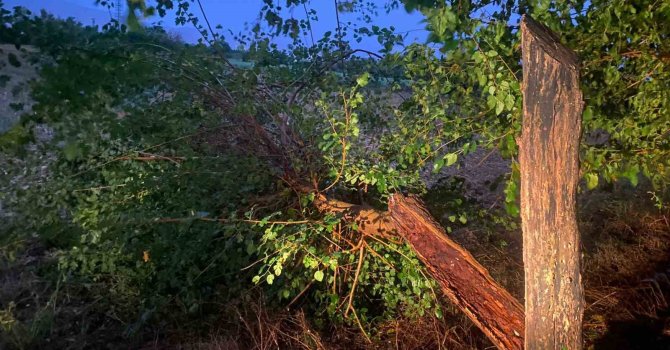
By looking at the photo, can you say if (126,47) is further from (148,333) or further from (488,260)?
(488,260)

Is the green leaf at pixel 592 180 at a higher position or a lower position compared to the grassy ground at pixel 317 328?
higher

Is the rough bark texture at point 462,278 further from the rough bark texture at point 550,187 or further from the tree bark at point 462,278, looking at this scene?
the rough bark texture at point 550,187

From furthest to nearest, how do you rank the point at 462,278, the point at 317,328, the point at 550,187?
1. the point at 317,328
2. the point at 462,278
3. the point at 550,187

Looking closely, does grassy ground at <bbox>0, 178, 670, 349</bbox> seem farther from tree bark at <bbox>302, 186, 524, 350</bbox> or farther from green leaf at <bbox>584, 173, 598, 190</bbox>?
green leaf at <bbox>584, 173, 598, 190</bbox>

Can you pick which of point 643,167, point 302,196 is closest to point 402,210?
point 302,196

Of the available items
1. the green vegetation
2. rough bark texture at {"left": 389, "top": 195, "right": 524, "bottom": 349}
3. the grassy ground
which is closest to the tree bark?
rough bark texture at {"left": 389, "top": 195, "right": 524, "bottom": 349}

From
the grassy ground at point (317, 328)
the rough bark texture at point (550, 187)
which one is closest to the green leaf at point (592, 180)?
the rough bark texture at point (550, 187)

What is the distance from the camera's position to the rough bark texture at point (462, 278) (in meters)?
2.98

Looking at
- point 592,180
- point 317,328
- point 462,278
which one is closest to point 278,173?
point 317,328

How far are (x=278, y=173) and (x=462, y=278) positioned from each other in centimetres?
182

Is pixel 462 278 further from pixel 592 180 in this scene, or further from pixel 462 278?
pixel 592 180

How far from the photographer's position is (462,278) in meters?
3.13

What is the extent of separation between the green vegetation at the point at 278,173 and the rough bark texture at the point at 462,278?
254mm

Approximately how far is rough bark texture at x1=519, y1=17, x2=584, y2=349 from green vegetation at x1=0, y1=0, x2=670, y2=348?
677mm
